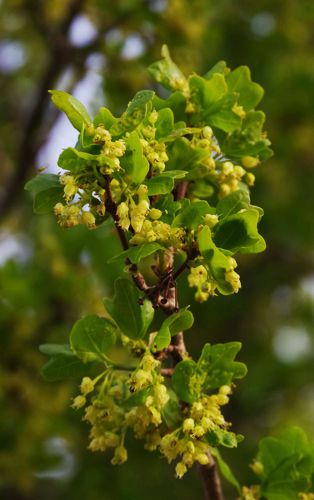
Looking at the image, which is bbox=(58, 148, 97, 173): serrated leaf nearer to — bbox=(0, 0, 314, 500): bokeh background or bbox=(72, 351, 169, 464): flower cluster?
bbox=(72, 351, 169, 464): flower cluster

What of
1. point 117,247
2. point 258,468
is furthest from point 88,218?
point 117,247

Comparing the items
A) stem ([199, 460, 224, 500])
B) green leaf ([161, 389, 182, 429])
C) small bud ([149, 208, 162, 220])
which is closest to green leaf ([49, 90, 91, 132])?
small bud ([149, 208, 162, 220])

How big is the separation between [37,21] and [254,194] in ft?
11.5

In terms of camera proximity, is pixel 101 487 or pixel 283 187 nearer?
pixel 101 487

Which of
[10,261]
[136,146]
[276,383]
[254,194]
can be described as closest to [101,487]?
[276,383]

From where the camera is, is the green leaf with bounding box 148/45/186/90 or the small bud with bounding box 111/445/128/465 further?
the green leaf with bounding box 148/45/186/90

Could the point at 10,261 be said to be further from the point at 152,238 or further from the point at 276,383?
the point at 276,383

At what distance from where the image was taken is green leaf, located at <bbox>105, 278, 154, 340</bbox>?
1734 millimetres

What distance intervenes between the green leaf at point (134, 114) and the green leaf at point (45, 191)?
Result: 0.70ft

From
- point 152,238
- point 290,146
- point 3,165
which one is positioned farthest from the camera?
point 290,146

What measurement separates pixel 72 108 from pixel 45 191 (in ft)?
0.76

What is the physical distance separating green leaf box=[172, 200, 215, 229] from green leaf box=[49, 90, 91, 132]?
0.31 m

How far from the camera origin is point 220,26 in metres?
7.50

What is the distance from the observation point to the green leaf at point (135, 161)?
1.61 metres
